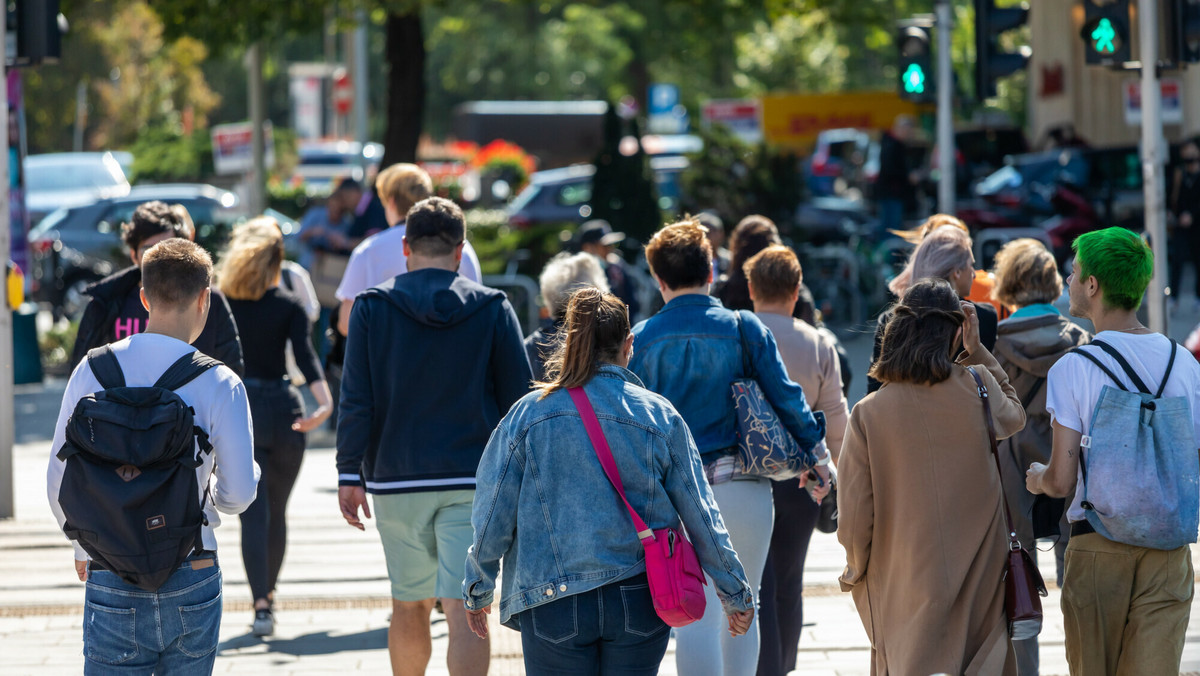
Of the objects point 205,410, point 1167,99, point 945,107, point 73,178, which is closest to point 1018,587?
point 205,410

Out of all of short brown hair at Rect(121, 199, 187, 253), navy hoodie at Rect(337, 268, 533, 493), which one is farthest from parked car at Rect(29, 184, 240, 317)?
navy hoodie at Rect(337, 268, 533, 493)

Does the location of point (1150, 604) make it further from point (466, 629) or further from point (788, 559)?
point (466, 629)

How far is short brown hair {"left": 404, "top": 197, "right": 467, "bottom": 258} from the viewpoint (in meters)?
5.23

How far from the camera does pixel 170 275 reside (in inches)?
160

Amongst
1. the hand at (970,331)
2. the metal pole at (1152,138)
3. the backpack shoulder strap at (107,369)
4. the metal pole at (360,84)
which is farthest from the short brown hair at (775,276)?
the metal pole at (360,84)

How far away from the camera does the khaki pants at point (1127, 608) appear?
14.4ft

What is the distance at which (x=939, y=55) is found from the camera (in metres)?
14.2

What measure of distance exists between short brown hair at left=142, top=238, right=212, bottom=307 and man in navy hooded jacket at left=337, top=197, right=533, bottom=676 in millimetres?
1074

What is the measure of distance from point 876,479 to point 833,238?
47.7 ft

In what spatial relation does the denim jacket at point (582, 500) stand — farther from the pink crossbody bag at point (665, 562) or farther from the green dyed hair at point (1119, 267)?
the green dyed hair at point (1119, 267)

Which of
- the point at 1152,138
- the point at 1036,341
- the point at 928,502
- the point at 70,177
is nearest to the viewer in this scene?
the point at 928,502

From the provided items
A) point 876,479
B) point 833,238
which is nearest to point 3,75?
point 876,479

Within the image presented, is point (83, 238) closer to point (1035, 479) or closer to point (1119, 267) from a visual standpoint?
point (1035, 479)

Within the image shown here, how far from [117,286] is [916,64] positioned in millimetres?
9103
